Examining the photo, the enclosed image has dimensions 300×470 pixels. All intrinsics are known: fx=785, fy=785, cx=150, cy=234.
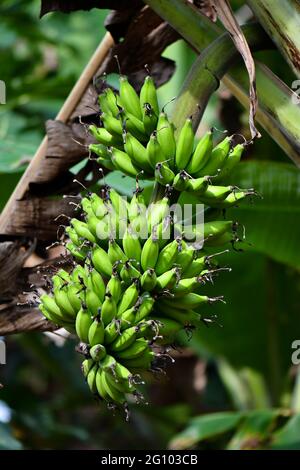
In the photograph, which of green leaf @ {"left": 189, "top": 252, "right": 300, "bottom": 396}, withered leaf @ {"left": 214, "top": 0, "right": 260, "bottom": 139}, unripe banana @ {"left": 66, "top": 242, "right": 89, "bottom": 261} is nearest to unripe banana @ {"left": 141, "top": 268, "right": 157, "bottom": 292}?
unripe banana @ {"left": 66, "top": 242, "right": 89, "bottom": 261}

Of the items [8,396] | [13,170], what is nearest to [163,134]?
[13,170]

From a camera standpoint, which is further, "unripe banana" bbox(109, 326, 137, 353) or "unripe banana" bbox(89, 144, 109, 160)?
"unripe banana" bbox(89, 144, 109, 160)

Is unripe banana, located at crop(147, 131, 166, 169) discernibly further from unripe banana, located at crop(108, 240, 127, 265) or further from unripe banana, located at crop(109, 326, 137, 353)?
unripe banana, located at crop(109, 326, 137, 353)

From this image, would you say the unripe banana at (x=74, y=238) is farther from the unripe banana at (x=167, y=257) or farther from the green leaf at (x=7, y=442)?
the green leaf at (x=7, y=442)

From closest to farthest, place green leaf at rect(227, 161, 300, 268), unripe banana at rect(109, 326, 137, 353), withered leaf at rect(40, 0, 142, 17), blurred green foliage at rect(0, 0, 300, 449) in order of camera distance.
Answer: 1. unripe banana at rect(109, 326, 137, 353)
2. withered leaf at rect(40, 0, 142, 17)
3. green leaf at rect(227, 161, 300, 268)
4. blurred green foliage at rect(0, 0, 300, 449)

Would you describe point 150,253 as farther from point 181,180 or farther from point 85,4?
point 85,4

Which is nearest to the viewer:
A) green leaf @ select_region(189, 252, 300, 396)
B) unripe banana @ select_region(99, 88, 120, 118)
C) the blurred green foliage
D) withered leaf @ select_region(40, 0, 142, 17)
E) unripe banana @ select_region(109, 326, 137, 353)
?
unripe banana @ select_region(109, 326, 137, 353)

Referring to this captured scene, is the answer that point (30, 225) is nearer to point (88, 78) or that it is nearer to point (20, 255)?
point (20, 255)
